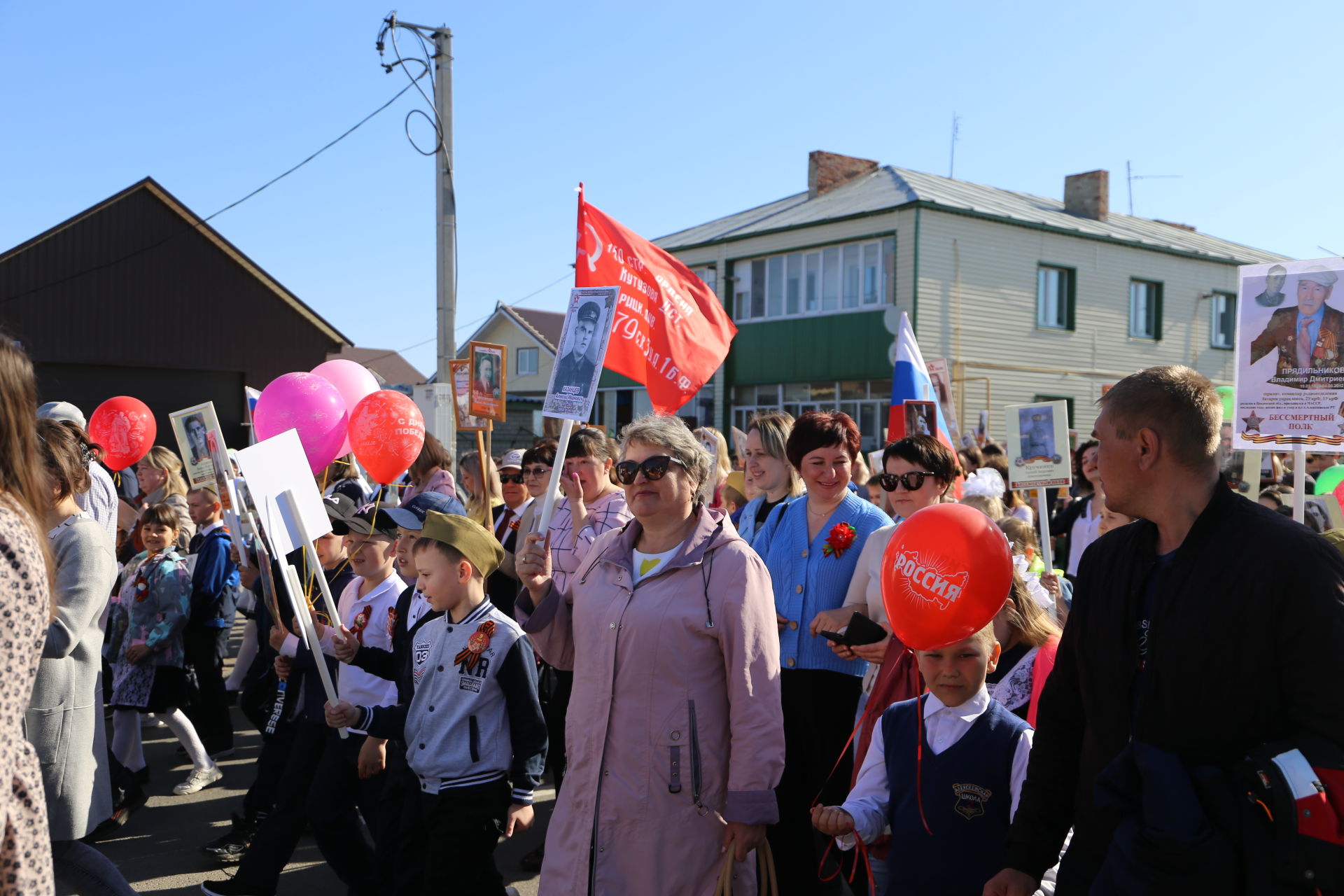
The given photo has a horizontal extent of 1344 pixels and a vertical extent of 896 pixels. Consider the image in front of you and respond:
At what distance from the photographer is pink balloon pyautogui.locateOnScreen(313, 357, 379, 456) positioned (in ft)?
25.9

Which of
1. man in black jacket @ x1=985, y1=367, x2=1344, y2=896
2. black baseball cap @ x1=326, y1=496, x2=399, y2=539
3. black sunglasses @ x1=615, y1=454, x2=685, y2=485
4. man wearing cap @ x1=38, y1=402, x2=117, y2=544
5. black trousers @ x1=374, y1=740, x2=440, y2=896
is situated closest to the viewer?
man in black jacket @ x1=985, y1=367, x2=1344, y2=896

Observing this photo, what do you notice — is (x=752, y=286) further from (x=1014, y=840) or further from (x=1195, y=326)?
(x=1014, y=840)

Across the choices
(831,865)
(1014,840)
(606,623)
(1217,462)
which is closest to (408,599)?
(606,623)

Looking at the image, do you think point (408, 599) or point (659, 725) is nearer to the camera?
point (659, 725)

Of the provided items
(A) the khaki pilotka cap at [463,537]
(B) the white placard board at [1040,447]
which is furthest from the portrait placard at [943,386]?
(A) the khaki pilotka cap at [463,537]

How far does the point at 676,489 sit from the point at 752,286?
25212 millimetres

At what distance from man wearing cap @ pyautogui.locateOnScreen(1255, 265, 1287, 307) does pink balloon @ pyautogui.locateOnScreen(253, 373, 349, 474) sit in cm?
541

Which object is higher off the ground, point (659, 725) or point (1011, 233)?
point (1011, 233)

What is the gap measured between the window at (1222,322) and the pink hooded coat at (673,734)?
29.2 metres

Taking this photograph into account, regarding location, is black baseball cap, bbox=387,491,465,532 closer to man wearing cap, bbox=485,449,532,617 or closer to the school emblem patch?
man wearing cap, bbox=485,449,532,617

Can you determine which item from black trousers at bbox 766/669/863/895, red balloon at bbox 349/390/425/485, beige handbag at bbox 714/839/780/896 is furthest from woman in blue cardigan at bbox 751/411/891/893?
red balloon at bbox 349/390/425/485

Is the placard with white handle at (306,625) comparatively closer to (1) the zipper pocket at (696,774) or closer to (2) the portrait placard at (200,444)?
(2) the portrait placard at (200,444)

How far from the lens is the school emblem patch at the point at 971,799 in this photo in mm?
2764

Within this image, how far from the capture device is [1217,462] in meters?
2.26
